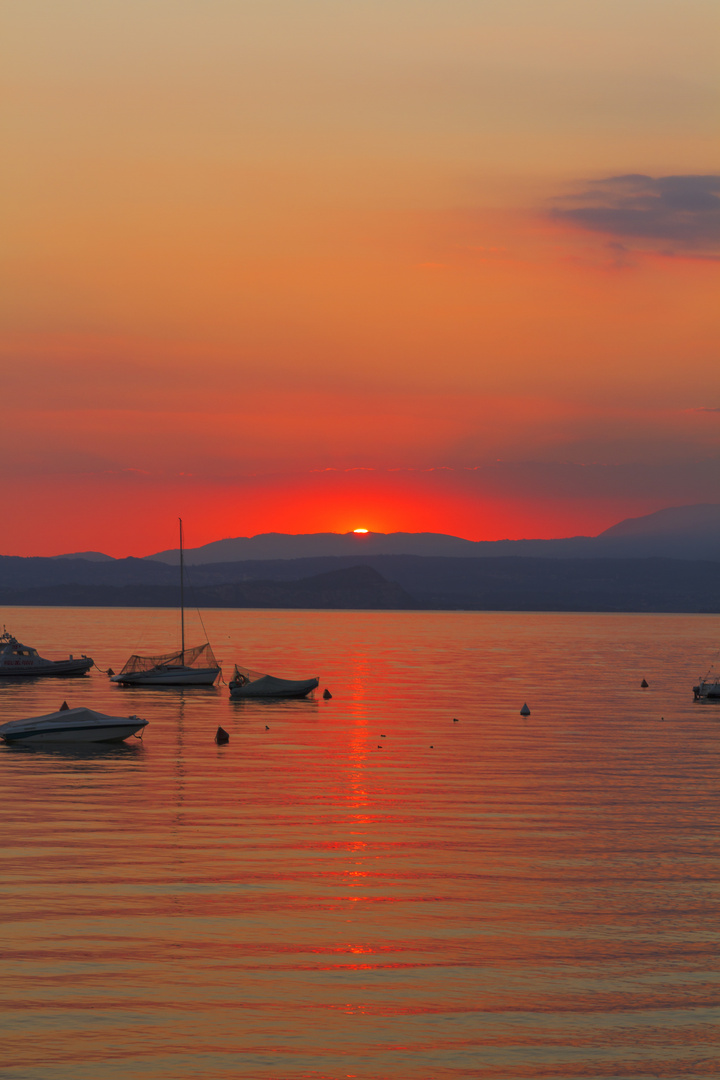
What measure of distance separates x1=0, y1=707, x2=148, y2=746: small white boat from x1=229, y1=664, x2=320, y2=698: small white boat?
38.2 meters

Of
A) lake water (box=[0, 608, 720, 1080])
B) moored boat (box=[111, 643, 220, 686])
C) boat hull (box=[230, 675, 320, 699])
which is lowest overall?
lake water (box=[0, 608, 720, 1080])

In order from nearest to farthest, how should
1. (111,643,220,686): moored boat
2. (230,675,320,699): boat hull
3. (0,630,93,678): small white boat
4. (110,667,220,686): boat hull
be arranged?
(230,675,320,699): boat hull, (110,667,220,686): boat hull, (111,643,220,686): moored boat, (0,630,93,678): small white boat

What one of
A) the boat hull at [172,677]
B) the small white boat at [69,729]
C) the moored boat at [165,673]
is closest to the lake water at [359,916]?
the small white boat at [69,729]

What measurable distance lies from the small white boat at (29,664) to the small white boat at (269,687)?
110 ft

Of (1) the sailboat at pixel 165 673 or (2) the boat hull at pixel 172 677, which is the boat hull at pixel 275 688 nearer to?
(1) the sailboat at pixel 165 673

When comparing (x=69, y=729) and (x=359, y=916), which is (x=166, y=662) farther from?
(x=359, y=916)

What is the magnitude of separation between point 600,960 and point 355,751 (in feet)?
134

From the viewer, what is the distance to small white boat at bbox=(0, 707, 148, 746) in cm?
6275

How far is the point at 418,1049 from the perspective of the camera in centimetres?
1864

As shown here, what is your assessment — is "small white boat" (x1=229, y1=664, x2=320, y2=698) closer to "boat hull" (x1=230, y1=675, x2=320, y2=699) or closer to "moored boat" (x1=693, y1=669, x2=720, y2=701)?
"boat hull" (x1=230, y1=675, x2=320, y2=699)

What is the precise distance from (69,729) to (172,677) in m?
52.4

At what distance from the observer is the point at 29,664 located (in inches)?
5177

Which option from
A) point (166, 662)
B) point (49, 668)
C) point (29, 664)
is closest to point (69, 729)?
point (166, 662)

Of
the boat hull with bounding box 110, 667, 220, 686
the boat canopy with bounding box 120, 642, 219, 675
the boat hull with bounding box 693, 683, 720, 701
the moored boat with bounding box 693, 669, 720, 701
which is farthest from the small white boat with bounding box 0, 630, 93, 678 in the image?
the boat hull with bounding box 693, 683, 720, 701
